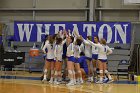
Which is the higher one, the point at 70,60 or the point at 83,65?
the point at 70,60

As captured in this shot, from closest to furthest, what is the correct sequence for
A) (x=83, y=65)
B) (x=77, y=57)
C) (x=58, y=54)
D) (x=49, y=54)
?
(x=77, y=57), (x=58, y=54), (x=49, y=54), (x=83, y=65)

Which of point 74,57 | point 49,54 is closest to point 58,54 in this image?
point 49,54

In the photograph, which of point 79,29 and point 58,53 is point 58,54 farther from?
point 79,29

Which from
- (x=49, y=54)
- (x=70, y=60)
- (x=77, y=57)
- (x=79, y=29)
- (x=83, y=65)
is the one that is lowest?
(x=83, y=65)

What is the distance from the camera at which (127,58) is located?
18391 mm

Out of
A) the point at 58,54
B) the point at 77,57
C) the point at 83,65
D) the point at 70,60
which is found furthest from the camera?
the point at 83,65

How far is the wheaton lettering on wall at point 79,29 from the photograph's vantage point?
1855cm

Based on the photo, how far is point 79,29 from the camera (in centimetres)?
1908

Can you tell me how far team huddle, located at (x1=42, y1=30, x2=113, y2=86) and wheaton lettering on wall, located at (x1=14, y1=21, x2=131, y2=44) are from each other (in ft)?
13.7

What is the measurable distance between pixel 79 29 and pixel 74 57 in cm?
598

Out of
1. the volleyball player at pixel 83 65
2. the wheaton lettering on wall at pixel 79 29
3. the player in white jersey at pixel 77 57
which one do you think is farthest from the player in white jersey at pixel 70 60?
the wheaton lettering on wall at pixel 79 29

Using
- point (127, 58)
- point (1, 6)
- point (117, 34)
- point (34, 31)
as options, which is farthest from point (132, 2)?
point (1, 6)

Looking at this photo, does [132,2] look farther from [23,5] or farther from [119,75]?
[23,5]

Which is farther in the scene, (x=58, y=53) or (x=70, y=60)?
(x=58, y=53)
